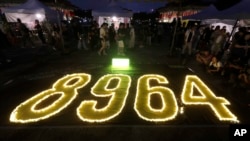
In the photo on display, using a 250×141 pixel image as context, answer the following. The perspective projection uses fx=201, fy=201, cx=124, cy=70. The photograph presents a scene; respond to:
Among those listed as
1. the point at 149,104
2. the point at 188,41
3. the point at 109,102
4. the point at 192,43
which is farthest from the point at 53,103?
the point at 192,43

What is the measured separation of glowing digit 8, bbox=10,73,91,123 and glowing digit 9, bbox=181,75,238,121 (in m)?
3.94

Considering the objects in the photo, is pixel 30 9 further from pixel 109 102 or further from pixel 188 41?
pixel 109 102

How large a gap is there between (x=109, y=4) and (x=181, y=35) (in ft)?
Answer: 28.6

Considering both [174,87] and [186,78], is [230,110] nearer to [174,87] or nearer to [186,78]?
[174,87]

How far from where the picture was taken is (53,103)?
21.0 ft

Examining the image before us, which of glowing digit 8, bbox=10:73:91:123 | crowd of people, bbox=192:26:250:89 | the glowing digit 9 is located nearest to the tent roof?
glowing digit 8, bbox=10:73:91:123

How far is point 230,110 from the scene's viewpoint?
6.20 metres

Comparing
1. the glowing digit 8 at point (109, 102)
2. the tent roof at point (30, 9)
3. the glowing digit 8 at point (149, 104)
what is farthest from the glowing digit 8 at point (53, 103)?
the tent roof at point (30, 9)

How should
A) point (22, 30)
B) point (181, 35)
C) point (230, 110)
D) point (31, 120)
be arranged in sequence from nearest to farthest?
point (31, 120) → point (230, 110) → point (181, 35) → point (22, 30)

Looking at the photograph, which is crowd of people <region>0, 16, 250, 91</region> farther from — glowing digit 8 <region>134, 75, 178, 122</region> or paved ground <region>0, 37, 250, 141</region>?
glowing digit 8 <region>134, 75, 178, 122</region>

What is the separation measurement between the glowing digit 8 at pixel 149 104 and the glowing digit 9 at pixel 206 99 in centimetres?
56

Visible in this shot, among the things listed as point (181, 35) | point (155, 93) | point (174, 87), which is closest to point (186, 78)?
point (174, 87)

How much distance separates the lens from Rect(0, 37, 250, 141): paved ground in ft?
15.8

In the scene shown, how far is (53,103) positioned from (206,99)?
16.6 ft
